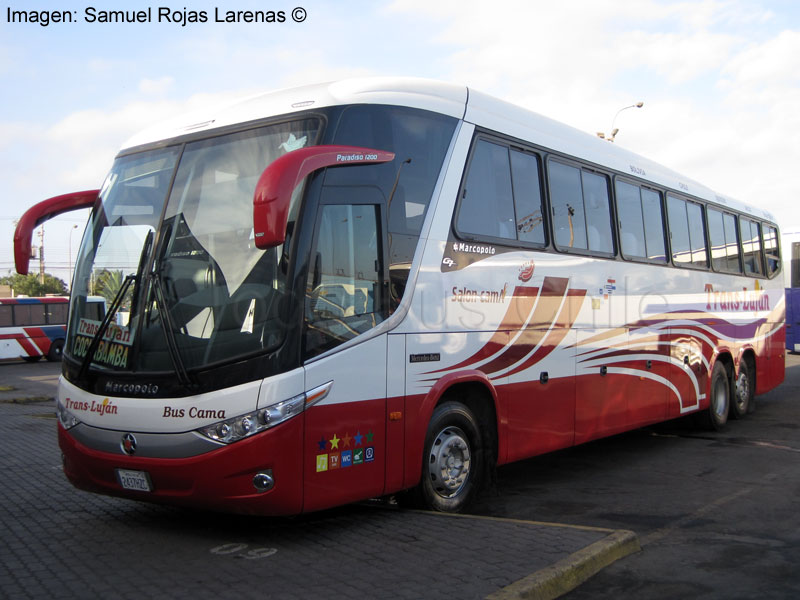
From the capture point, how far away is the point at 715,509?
24.5 feet

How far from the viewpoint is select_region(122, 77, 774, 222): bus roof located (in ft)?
20.5

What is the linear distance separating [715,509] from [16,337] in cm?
3211

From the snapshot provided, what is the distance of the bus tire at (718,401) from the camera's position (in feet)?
40.8

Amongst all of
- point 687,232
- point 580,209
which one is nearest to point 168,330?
point 580,209

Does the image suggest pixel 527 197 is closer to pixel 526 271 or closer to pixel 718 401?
pixel 526 271

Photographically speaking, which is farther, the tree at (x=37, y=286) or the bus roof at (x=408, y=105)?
the tree at (x=37, y=286)

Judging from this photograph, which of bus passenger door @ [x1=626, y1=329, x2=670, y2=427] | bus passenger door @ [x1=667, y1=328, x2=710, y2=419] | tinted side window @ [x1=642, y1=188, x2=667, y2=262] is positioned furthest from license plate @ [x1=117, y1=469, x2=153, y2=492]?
bus passenger door @ [x1=667, y1=328, x2=710, y2=419]

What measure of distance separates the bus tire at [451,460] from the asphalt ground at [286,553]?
1.31 ft

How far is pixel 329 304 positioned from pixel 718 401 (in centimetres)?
887

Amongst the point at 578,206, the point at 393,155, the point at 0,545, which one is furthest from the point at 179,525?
the point at 578,206

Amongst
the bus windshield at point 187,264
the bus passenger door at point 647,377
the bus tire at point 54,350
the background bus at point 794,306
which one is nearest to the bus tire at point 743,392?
the bus passenger door at point 647,377

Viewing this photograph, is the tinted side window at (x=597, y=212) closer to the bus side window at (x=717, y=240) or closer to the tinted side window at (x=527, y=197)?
the tinted side window at (x=527, y=197)

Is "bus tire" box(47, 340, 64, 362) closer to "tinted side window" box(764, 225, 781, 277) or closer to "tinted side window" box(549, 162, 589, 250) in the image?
"tinted side window" box(764, 225, 781, 277)

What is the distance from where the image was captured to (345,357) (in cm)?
590
